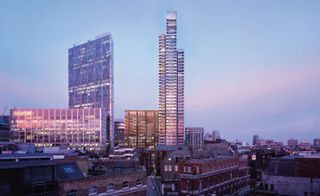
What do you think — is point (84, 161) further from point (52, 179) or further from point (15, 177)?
point (15, 177)

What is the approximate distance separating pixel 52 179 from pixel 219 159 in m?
47.6

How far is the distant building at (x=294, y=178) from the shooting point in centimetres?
4772

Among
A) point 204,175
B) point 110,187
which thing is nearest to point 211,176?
point 204,175

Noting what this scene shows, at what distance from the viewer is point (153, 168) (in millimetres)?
127250

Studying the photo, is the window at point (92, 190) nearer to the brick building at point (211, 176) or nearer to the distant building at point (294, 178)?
the distant building at point (294, 178)

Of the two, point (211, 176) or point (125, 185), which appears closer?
point (125, 185)

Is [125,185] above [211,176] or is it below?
above

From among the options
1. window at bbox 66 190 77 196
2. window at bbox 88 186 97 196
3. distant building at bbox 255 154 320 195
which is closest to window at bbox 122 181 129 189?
window at bbox 88 186 97 196

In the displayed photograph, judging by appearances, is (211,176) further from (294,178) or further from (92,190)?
(92,190)

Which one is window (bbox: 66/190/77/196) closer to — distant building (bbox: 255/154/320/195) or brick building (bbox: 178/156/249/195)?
distant building (bbox: 255/154/320/195)

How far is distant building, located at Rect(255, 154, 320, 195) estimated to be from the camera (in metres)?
47.7

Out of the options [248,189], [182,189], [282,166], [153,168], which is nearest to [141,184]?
[182,189]

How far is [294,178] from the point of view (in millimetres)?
48781

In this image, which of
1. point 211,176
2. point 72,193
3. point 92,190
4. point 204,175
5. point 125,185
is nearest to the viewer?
point 72,193
